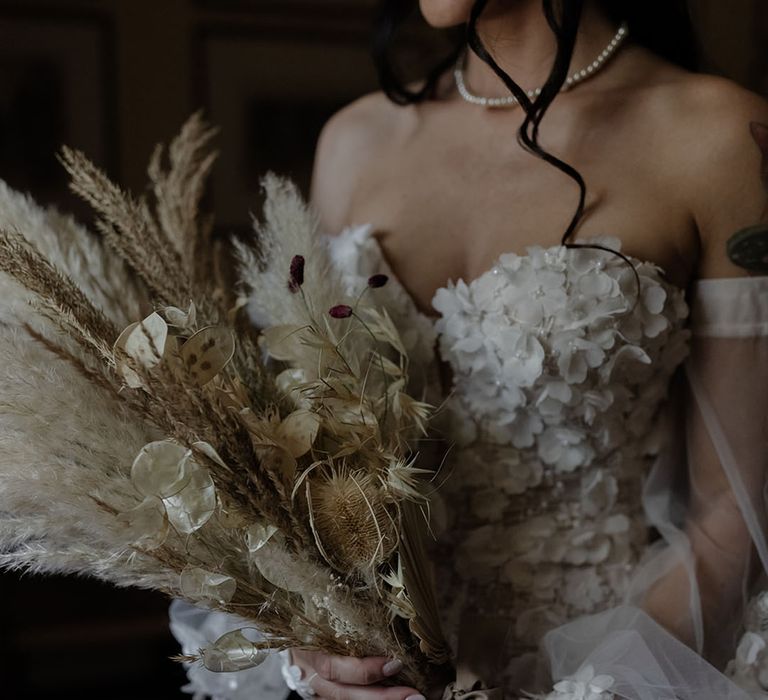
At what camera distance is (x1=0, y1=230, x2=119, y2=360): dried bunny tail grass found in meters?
0.64

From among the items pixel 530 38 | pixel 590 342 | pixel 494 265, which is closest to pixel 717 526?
pixel 590 342

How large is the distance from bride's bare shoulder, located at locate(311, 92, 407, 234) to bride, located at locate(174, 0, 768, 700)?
0.11m

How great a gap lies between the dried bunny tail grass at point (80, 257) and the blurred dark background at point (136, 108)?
1645 mm

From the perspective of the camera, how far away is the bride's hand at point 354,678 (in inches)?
30.2

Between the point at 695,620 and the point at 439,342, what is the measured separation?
0.40 metres

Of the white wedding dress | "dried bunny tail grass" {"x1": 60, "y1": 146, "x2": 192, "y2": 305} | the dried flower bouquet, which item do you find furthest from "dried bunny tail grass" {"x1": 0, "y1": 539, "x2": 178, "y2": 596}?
the white wedding dress

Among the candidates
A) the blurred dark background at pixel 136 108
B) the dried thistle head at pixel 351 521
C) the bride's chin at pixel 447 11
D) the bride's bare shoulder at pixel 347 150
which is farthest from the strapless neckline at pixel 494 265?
the blurred dark background at pixel 136 108

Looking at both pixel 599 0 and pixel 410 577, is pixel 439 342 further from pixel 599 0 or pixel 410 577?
pixel 599 0

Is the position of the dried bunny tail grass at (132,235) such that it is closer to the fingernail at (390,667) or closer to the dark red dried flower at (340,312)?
the dark red dried flower at (340,312)

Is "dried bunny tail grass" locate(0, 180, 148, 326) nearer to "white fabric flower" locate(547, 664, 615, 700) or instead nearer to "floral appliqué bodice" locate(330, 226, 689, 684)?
"floral appliqué bodice" locate(330, 226, 689, 684)

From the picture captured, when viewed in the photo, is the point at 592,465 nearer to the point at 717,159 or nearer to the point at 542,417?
the point at 542,417

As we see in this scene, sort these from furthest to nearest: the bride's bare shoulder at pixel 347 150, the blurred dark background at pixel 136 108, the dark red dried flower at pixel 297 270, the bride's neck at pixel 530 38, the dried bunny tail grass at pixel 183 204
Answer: the blurred dark background at pixel 136 108, the bride's bare shoulder at pixel 347 150, the bride's neck at pixel 530 38, the dried bunny tail grass at pixel 183 204, the dark red dried flower at pixel 297 270

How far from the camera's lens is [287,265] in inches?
32.5

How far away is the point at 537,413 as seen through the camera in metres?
1.00
